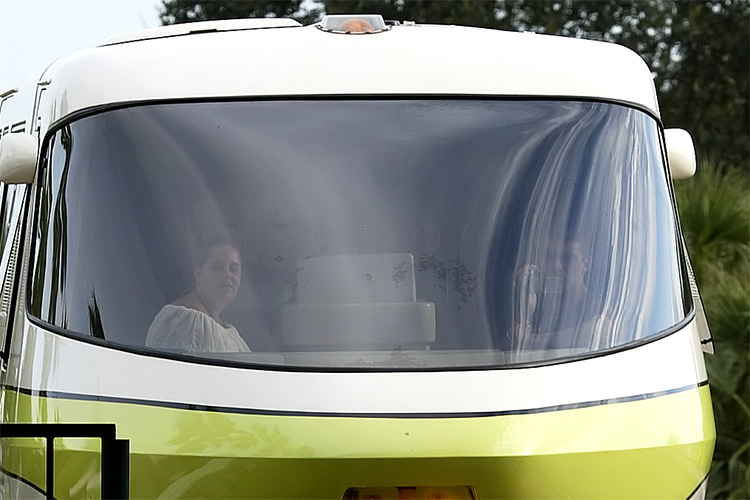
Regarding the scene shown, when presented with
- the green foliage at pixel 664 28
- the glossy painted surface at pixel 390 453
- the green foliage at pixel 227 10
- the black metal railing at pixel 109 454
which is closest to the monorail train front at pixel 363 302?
the glossy painted surface at pixel 390 453

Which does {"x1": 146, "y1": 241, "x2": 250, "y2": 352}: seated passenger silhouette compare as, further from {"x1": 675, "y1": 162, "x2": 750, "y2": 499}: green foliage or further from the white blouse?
{"x1": 675, "y1": 162, "x2": 750, "y2": 499}: green foliage

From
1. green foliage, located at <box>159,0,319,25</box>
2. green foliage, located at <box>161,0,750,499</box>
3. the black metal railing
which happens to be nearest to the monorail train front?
the black metal railing

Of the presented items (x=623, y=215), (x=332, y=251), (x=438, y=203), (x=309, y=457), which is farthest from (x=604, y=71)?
(x=309, y=457)

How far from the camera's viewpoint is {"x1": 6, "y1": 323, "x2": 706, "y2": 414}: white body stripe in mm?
3818

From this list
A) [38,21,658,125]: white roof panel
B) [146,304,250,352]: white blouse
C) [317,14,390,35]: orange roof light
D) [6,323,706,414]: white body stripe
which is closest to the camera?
[6,323,706,414]: white body stripe

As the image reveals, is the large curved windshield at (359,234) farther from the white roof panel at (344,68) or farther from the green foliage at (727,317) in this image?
the green foliage at (727,317)

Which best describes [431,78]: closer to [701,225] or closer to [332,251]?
[332,251]

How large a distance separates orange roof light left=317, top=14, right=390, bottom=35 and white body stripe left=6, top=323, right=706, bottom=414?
1473 mm

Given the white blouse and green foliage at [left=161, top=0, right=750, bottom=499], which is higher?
the white blouse

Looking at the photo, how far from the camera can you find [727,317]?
34.3 ft

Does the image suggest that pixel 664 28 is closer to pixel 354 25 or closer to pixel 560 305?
pixel 354 25

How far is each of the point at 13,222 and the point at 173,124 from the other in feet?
6.36

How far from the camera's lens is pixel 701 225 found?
1139 cm

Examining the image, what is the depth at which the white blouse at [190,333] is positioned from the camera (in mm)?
4117
